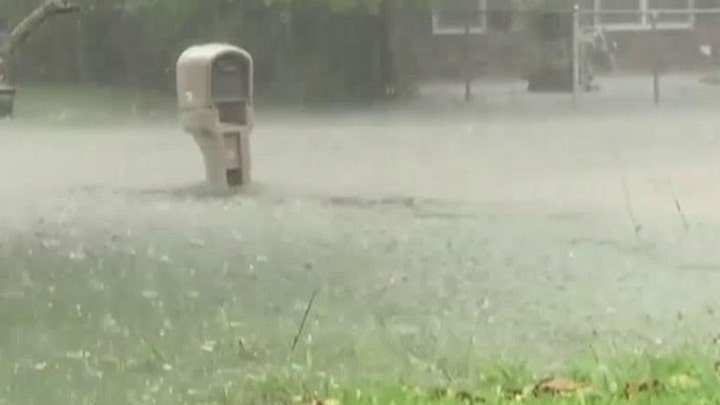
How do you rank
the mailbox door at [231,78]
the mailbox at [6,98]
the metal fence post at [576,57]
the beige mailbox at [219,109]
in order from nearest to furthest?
the beige mailbox at [219,109], the mailbox door at [231,78], the mailbox at [6,98], the metal fence post at [576,57]

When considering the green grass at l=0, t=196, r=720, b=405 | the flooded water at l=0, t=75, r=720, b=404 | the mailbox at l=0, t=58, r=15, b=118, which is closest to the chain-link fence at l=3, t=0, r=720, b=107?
the mailbox at l=0, t=58, r=15, b=118

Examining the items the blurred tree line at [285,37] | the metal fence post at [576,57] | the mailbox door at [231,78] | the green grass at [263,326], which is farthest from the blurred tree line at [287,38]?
the green grass at [263,326]

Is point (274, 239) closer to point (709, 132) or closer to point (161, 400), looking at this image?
point (161, 400)

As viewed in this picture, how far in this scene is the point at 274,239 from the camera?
1259cm

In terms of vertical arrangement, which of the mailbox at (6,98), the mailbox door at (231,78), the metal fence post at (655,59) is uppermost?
the mailbox door at (231,78)

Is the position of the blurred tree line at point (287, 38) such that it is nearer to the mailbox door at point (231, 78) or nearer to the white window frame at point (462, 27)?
the white window frame at point (462, 27)

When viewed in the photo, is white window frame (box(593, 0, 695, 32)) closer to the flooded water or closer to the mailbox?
the mailbox

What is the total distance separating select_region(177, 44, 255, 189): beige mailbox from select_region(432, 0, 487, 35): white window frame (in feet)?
50.7

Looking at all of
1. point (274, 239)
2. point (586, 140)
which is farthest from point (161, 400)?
point (586, 140)

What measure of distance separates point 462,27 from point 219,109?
18367 millimetres

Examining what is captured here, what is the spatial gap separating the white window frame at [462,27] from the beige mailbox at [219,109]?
1545cm

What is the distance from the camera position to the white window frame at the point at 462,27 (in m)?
33.2

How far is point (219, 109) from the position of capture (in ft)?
54.0

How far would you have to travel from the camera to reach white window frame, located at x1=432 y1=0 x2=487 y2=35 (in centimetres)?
3325
